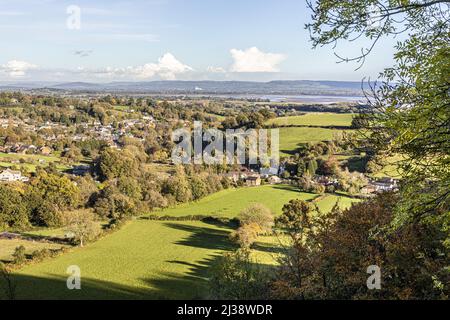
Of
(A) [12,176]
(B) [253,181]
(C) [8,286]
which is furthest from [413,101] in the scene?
(A) [12,176]

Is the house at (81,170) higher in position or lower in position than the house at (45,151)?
lower

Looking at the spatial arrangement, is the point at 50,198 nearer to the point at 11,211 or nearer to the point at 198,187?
the point at 11,211

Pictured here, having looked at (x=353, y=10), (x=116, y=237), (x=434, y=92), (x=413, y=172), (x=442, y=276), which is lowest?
(x=116, y=237)

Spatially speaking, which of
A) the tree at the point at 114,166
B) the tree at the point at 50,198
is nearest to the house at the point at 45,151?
the tree at the point at 114,166

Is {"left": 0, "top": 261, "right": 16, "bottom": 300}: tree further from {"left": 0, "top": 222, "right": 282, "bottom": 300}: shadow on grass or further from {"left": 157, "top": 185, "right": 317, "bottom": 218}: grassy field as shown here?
{"left": 157, "top": 185, "right": 317, "bottom": 218}: grassy field

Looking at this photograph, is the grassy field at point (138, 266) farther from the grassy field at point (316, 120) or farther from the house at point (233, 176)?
the grassy field at point (316, 120)

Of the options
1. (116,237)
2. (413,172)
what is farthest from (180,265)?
(413,172)
